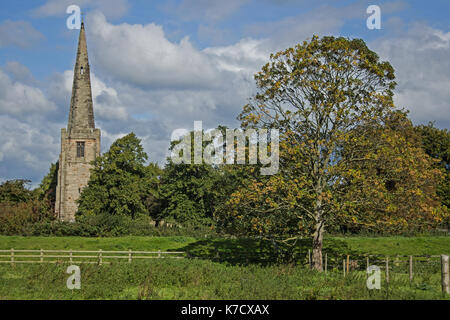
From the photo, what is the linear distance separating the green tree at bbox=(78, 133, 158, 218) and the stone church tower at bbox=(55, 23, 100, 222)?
160 inches

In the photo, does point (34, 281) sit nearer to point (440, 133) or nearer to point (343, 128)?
point (343, 128)

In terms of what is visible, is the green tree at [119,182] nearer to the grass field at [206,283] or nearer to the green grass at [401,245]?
the green grass at [401,245]

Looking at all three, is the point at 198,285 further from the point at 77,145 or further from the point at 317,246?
the point at 77,145

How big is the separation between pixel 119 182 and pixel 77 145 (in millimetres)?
10838

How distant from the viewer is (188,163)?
5891cm

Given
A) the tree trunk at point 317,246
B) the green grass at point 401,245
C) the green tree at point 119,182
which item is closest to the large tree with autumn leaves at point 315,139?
the tree trunk at point 317,246

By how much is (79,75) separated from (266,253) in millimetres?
43041

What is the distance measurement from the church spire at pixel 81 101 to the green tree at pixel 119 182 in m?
7.21

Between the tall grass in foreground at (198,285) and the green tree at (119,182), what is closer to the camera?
the tall grass in foreground at (198,285)

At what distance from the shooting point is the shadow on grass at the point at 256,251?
31362mm

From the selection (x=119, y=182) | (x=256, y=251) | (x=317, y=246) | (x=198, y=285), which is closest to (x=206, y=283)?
(x=198, y=285)

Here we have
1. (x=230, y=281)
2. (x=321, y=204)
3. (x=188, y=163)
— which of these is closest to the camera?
(x=230, y=281)

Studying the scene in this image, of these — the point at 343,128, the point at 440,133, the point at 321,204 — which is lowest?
the point at 321,204
